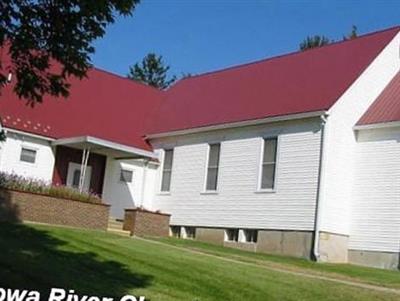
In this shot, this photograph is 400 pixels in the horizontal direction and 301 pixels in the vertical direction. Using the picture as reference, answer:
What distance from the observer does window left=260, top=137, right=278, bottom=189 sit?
24.8 metres

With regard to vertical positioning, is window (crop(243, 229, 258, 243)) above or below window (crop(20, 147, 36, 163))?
below

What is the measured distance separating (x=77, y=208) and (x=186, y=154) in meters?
6.73

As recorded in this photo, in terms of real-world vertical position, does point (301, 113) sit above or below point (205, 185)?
above

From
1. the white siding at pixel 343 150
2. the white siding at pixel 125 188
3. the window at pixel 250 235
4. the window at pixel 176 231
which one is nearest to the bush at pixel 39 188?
the white siding at pixel 125 188

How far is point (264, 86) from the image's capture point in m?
28.4

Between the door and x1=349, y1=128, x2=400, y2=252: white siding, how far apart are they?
1086 cm

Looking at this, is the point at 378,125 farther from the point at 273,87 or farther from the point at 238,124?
the point at 273,87

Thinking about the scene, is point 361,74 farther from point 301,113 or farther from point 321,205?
point 321,205

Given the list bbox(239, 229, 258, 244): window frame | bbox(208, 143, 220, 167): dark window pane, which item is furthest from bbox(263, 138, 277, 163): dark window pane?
bbox(208, 143, 220, 167): dark window pane

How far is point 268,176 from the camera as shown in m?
24.9

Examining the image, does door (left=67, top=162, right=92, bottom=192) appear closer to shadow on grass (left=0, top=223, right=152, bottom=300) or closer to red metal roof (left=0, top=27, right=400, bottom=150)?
red metal roof (left=0, top=27, right=400, bottom=150)

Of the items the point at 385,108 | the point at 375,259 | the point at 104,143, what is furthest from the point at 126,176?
the point at 375,259

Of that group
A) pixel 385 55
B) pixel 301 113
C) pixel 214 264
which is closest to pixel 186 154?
pixel 301 113

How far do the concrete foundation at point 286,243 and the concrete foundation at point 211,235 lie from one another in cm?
203
